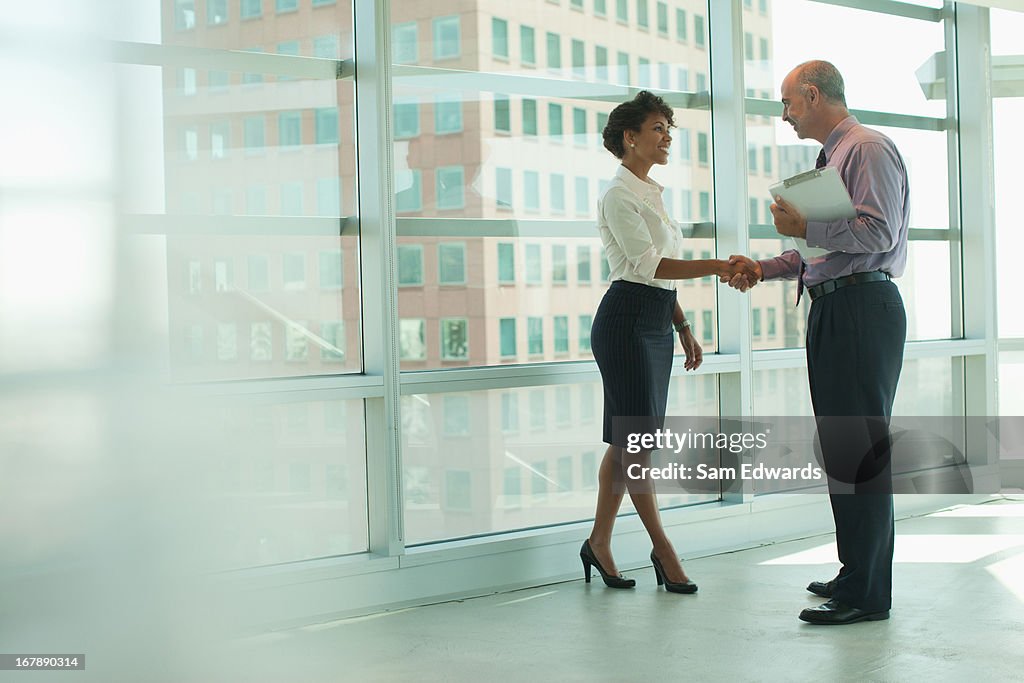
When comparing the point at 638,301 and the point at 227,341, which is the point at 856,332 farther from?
the point at 227,341

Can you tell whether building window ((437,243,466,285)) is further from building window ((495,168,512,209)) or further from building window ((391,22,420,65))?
building window ((391,22,420,65))

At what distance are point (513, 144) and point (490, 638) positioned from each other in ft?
6.56

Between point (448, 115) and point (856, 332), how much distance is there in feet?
5.85

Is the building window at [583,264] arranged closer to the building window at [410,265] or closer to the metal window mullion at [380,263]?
the building window at [410,265]

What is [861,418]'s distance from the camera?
3.50 metres

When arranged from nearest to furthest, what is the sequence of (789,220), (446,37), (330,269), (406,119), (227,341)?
1. (789,220)
2. (227,341)
3. (330,269)
4. (406,119)
5. (446,37)

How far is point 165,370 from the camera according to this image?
119 inches

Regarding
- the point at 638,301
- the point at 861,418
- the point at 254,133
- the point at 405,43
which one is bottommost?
the point at 861,418

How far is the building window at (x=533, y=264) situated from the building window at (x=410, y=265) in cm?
51

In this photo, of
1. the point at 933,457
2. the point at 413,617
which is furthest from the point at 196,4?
the point at 933,457

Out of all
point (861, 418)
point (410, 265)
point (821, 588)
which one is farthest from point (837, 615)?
point (410, 265)

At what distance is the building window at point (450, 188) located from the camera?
13.8ft

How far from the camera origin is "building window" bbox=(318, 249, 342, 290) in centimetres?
400

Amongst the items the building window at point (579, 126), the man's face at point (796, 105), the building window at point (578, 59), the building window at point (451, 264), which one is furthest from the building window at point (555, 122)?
the man's face at point (796, 105)
